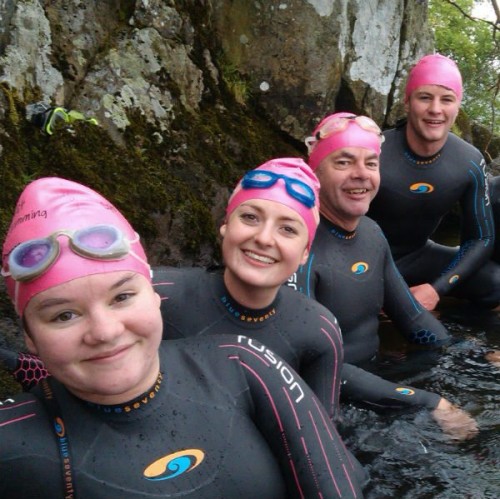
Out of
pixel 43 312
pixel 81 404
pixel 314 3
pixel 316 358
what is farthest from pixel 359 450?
pixel 314 3

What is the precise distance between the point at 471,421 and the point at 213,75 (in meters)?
3.25

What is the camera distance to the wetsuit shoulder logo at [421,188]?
5.04 metres

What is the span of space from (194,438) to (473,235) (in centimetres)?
385

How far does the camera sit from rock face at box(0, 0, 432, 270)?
4105 millimetres

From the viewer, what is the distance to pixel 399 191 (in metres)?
5.02

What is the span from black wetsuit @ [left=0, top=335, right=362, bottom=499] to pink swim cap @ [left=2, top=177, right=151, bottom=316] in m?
0.38

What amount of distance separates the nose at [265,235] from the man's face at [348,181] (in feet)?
3.25

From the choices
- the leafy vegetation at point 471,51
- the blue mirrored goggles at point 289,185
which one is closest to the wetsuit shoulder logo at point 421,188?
the blue mirrored goggles at point 289,185

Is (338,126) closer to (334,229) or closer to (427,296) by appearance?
(334,229)

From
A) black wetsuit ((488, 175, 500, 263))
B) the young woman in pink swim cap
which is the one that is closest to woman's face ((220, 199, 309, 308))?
the young woman in pink swim cap

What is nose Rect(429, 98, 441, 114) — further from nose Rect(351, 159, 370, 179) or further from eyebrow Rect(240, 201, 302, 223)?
eyebrow Rect(240, 201, 302, 223)

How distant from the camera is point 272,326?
9.97 ft

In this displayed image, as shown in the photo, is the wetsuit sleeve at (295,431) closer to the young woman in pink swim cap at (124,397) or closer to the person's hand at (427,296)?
the young woman in pink swim cap at (124,397)

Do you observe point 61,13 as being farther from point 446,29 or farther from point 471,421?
point 446,29
